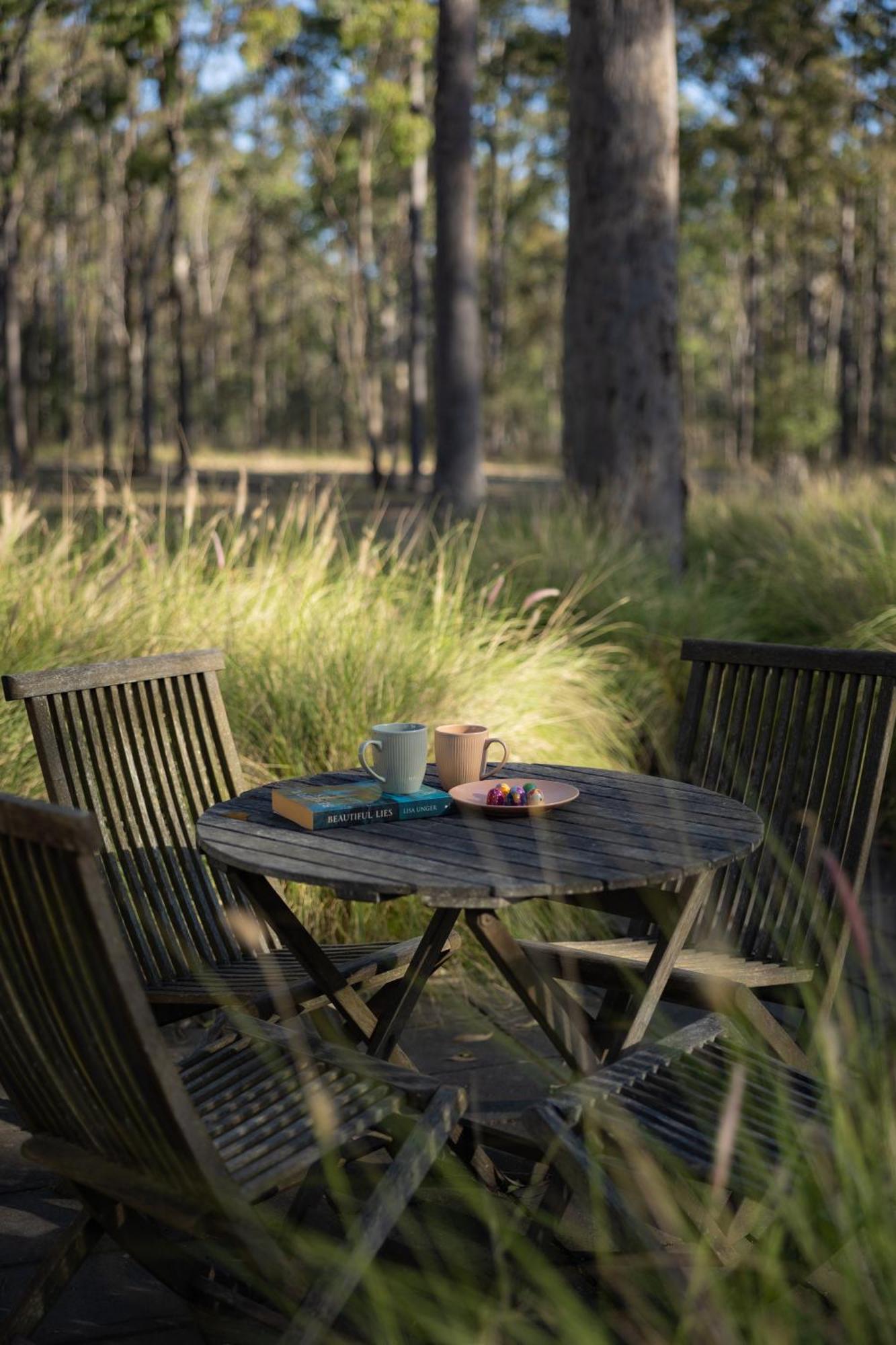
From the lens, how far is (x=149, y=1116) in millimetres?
2166

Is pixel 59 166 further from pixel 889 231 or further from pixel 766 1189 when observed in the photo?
pixel 766 1189

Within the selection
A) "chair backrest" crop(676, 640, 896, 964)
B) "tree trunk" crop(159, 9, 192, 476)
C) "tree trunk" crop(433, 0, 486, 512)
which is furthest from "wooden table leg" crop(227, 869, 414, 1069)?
"tree trunk" crop(159, 9, 192, 476)

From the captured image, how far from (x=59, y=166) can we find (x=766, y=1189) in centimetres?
3876

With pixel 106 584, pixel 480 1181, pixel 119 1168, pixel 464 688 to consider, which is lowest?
pixel 480 1181

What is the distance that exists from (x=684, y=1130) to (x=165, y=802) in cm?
171

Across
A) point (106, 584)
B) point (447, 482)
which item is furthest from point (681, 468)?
point (447, 482)

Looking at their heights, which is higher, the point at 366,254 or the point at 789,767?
the point at 366,254

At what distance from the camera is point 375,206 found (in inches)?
1619

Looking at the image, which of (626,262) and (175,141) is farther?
(175,141)

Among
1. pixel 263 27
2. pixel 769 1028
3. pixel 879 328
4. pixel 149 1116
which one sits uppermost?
pixel 263 27

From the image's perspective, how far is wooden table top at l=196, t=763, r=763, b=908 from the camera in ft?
8.19

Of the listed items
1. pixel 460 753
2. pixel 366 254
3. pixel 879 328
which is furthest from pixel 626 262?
pixel 879 328

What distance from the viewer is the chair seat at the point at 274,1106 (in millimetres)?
2279

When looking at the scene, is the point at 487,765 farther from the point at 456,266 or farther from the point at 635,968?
the point at 456,266
